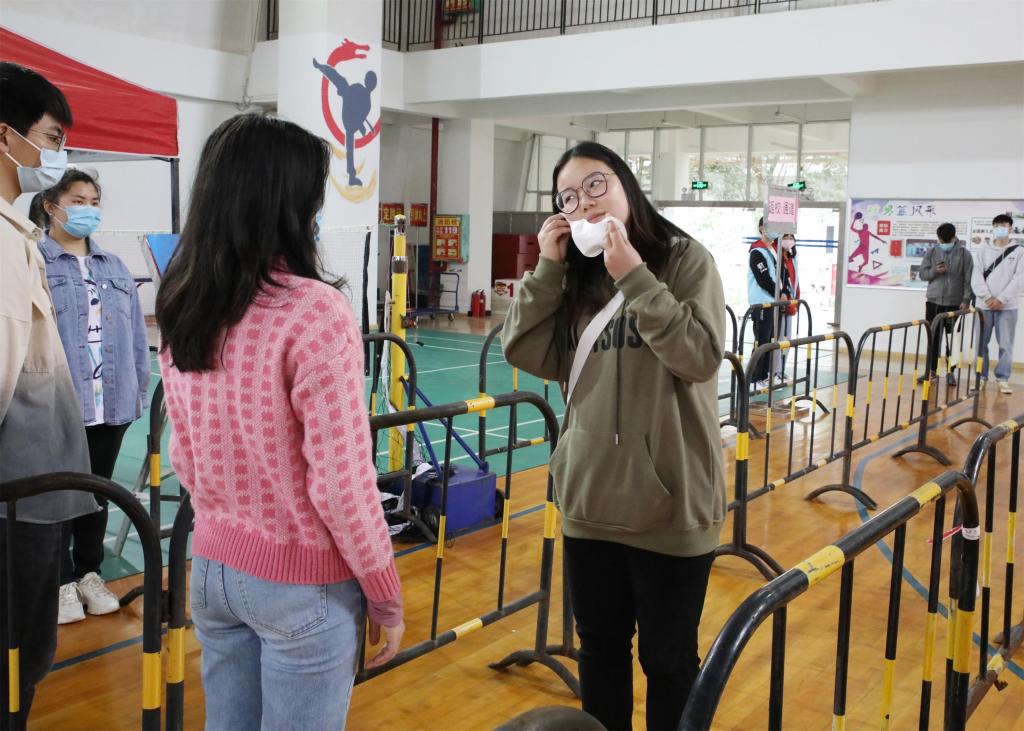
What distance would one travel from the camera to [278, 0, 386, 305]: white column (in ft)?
48.0

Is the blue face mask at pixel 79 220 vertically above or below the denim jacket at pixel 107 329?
above

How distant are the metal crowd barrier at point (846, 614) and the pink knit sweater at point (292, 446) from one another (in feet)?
2.02

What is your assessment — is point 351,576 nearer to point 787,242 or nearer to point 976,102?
point 787,242

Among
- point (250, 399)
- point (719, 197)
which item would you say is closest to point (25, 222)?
point (250, 399)

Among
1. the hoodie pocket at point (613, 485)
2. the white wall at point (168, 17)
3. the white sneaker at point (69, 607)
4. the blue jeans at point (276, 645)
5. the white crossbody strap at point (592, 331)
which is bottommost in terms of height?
the white sneaker at point (69, 607)

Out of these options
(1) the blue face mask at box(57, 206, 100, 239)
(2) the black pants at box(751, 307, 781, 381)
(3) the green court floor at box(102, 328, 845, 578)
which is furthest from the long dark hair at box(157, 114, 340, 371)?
(2) the black pants at box(751, 307, 781, 381)

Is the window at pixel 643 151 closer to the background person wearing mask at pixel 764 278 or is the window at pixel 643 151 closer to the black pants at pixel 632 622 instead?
the background person wearing mask at pixel 764 278

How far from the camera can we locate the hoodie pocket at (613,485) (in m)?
2.25

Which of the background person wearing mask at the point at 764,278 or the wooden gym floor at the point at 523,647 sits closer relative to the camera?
the wooden gym floor at the point at 523,647

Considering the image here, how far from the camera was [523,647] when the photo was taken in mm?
4078

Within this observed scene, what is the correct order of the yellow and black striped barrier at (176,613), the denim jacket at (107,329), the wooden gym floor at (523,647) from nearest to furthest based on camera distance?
1. the yellow and black striped barrier at (176,613)
2. the wooden gym floor at (523,647)
3. the denim jacket at (107,329)

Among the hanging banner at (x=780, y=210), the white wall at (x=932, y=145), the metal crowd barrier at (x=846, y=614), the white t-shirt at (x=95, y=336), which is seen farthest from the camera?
the white wall at (x=932, y=145)

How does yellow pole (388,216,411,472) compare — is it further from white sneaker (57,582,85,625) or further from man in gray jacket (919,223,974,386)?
man in gray jacket (919,223,974,386)

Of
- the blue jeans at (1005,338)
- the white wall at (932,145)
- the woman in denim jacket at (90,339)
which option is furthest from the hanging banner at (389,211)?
the woman in denim jacket at (90,339)
